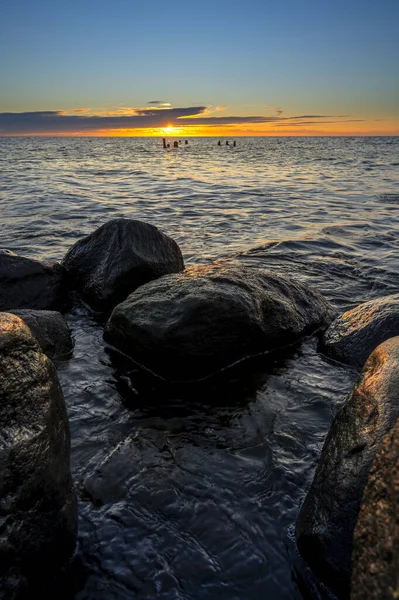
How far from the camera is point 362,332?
17.3ft

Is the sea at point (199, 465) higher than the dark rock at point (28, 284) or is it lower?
lower

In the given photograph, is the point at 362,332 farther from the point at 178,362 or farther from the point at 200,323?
the point at 178,362

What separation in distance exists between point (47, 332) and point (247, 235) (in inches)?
296

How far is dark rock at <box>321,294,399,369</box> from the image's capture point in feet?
16.7

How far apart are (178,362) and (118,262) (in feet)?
7.58

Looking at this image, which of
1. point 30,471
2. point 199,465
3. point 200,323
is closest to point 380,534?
point 30,471

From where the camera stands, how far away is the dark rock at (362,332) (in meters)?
5.10

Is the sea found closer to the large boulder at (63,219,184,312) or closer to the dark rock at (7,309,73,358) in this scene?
the dark rock at (7,309,73,358)

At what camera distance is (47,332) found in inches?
212

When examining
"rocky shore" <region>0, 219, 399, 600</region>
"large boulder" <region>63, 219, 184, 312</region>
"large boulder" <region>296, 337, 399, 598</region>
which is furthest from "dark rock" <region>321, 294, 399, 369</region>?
"large boulder" <region>63, 219, 184, 312</region>

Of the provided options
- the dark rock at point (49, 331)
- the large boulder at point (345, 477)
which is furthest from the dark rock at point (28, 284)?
the large boulder at point (345, 477)

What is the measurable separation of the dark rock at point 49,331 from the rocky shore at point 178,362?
0.05 ft

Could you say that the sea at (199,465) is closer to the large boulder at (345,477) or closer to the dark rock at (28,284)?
the large boulder at (345,477)

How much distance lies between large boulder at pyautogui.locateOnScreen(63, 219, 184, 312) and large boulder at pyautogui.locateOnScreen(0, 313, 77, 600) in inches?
146
